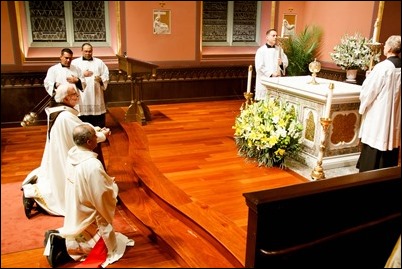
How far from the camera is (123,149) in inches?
192

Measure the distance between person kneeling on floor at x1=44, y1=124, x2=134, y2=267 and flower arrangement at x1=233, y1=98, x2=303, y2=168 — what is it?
5.82 feet

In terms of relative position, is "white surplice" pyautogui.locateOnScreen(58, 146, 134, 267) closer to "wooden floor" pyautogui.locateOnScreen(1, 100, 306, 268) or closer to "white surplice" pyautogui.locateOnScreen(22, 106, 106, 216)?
"wooden floor" pyautogui.locateOnScreen(1, 100, 306, 268)

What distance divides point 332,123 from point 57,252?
2.89 meters

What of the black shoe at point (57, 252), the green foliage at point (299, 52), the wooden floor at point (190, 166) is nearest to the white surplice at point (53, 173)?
the wooden floor at point (190, 166)

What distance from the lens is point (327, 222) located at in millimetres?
2430

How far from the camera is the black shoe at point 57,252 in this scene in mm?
2705

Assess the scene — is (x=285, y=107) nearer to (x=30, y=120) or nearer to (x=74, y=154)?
(x=74, y=154)

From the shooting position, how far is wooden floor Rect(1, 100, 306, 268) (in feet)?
9.69

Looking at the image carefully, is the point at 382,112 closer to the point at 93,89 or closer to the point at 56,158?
the point at 56,158

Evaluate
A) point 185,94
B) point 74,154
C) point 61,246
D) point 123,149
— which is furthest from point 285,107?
point 185,94

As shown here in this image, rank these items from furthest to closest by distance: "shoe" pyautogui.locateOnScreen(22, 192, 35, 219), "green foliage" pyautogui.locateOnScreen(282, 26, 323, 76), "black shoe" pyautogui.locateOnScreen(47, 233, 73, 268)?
"green foliage" pyautogui.locateOnScreen(282, 26, 323, 76), "shoe" pyautogui.locateOnScreen(22, 192, 35, 219), "black shoe" pyautogui.locateOnScreen(47, 233, 73, 268)

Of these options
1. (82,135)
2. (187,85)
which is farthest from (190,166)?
(187,85)

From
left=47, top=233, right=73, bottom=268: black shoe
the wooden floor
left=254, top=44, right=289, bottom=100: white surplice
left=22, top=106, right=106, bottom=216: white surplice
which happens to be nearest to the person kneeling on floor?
left=47, top=233, right=73, bottom=268: black shoe

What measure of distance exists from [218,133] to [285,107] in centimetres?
130
